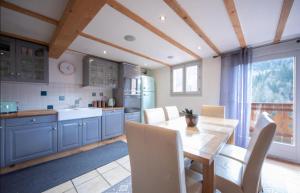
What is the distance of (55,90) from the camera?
8.98 feet

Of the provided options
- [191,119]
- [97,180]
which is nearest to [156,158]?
[191,119]

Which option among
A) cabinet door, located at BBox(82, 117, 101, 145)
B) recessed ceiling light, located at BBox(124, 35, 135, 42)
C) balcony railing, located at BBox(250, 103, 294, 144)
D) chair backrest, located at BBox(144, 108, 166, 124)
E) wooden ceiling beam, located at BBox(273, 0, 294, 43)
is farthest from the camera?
cabinet door, located at BBox(82, 117, 101, 145)

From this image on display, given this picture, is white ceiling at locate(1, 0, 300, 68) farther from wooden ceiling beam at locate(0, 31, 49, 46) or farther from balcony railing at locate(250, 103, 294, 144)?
balcony railing at locate(250, 103, 294, 144)

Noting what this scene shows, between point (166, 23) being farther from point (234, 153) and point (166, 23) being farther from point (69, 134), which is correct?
point (69, 134)

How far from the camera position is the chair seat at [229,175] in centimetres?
100

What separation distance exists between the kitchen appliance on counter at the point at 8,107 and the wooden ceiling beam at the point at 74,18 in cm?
117

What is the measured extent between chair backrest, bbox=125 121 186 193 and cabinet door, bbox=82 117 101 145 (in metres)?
2.08

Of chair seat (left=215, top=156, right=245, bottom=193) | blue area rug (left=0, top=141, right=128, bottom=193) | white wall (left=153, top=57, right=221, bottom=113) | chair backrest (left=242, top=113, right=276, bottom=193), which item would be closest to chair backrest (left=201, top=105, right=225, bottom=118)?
white wall (left=153, top=57, right=221, bottom=113)

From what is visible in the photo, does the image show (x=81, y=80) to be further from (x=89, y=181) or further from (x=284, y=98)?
(x=284, y=98)

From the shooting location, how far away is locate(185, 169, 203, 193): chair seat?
3.04ft

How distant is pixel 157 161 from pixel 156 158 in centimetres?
2

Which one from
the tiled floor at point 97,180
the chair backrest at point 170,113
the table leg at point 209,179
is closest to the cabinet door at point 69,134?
the tiled floor at point 97,180

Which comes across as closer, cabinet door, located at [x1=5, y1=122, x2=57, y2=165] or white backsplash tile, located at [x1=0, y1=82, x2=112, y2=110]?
cabinet door, located at [x1=5, y1=122, x2=57, y2=165]

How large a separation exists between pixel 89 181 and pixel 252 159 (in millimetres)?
1850
